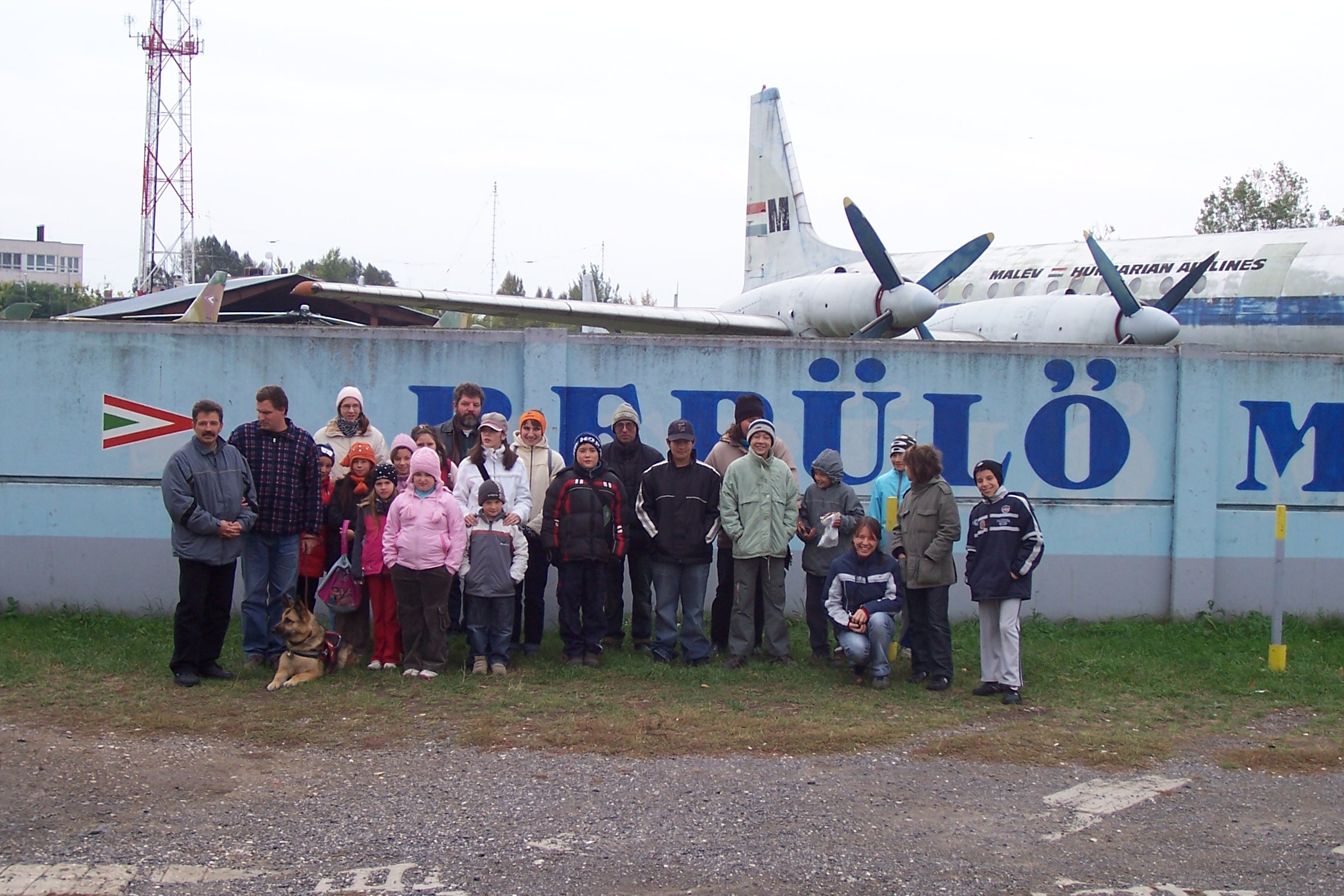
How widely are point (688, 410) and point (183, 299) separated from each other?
10.4 metres

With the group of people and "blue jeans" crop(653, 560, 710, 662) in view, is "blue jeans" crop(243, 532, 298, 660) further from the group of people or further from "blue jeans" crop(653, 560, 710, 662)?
"blue jeans" crop(653, 560, 710, 662)

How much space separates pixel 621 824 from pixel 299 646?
10.4ft

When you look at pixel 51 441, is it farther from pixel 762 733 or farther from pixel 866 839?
pixel 866 839

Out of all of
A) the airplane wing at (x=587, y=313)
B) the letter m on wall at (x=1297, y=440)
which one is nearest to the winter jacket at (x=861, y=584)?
the letter m on wall at (x=1297, y=440)

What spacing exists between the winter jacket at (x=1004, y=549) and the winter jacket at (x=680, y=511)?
173 centimetres

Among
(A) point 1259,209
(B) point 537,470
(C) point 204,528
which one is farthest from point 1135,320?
(A) point 1259,209

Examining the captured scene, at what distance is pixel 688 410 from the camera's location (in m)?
9.35

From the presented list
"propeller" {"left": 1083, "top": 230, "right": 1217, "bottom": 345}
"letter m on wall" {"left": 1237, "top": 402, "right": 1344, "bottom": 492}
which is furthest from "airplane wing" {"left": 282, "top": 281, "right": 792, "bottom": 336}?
"letter m on wall" {"left": 1237, "top": 402, "right": 1344, "bottom": 492}

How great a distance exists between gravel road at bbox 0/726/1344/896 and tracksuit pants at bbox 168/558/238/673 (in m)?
1.18

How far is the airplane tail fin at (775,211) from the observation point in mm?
24703

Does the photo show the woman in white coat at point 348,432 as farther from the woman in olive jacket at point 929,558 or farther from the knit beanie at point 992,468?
the knit beanie at point 992,468

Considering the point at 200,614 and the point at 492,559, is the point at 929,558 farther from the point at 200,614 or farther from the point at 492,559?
the point at 200,614

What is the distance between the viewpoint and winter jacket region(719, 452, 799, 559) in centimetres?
771

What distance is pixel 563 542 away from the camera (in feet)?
25.0
